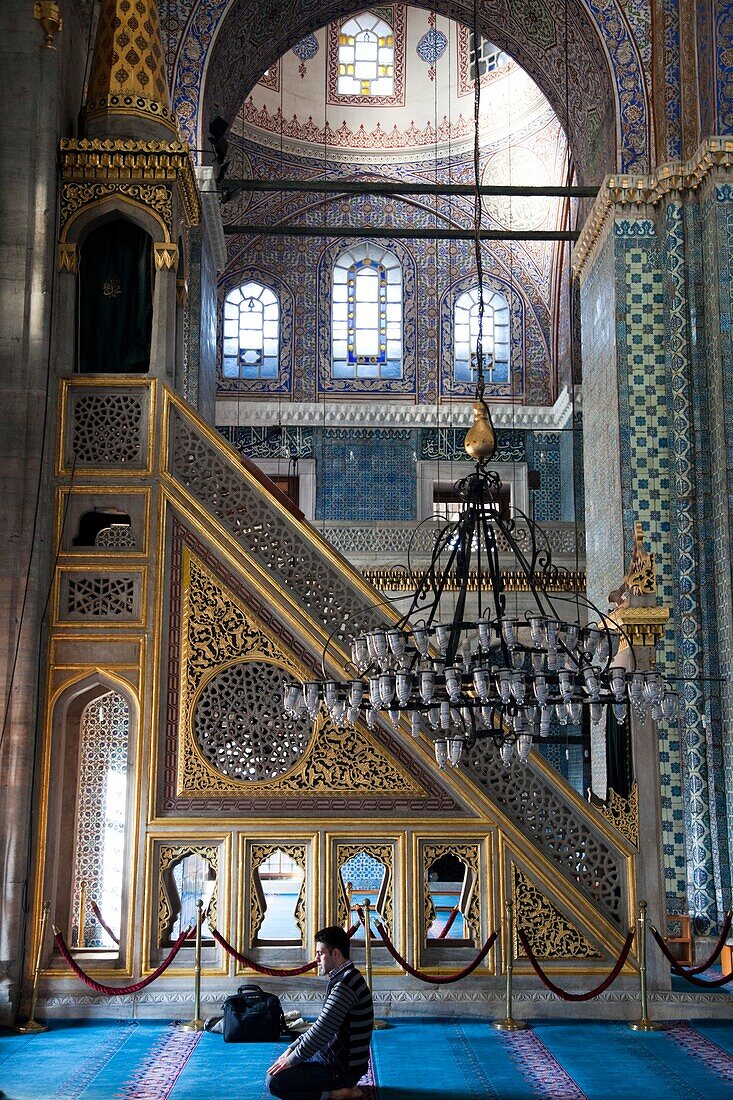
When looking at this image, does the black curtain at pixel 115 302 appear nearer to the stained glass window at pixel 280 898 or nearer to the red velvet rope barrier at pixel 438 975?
the stained glass window at pixel 280 898

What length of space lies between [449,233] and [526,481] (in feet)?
18.2

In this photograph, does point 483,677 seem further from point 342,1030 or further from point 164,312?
point 164,312

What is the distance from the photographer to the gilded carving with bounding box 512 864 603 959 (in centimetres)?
675

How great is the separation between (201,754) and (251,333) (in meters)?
11.4

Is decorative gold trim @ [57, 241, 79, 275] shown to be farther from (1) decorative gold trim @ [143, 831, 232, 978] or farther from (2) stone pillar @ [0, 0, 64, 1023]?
(1) decorative gold trim @ [143, 831, 232, 978]

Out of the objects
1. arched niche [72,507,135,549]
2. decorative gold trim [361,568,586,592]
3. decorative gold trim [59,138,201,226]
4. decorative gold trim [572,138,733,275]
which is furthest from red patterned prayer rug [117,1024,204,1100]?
decorative gold trim [361,568,586,592]

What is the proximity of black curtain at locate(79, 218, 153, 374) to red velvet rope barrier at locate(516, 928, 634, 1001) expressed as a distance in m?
4.13

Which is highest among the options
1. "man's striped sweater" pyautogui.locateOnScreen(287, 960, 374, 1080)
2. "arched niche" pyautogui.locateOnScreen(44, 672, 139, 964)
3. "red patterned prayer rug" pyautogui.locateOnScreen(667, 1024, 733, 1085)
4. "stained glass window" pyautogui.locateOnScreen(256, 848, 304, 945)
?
"arched niche" pyautogui.locateOnScreen(44, 672, 139, 964)

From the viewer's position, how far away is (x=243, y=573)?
7148 mm

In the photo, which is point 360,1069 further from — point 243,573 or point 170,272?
point 170,272

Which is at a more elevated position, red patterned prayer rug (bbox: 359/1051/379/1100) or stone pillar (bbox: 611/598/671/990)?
stone pillar (bbox: 611/598/671/990)

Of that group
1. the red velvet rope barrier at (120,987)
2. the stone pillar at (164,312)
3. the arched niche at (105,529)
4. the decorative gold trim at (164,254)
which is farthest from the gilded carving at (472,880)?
the decorative gold trim at (164,254)

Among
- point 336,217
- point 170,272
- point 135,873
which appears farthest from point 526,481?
point 135,873

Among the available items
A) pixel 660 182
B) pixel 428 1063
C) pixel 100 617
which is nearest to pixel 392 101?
pixel 660 182
